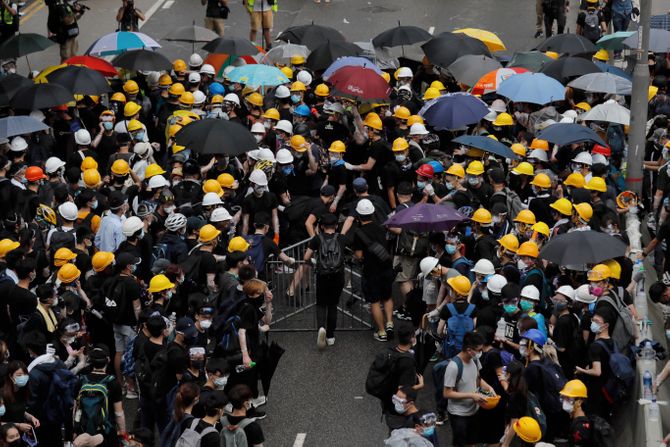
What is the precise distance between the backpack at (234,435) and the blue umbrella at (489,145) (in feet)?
21.8

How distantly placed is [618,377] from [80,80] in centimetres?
997

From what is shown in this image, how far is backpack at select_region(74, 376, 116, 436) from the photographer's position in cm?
1161

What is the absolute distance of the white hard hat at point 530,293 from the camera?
12828 mm

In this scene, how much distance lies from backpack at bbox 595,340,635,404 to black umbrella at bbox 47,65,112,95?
943 centimetres

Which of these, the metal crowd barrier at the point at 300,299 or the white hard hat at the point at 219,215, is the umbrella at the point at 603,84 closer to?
the metal crowd barrier at the point at 300,299

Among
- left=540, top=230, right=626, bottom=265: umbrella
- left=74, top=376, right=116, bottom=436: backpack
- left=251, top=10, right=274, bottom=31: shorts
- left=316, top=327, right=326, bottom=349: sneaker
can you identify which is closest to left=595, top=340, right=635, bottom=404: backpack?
left=540, top=230, right=626, bottom=265: umbrella

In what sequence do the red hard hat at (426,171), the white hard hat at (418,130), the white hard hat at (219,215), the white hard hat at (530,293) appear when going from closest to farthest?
1. the white hard hat at (530,293)
2. the white hard hat at (219,215)
3. the red hard hat at (426,171)
4. the white hard hat at (418,130)

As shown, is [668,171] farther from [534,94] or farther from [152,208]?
[152,208]

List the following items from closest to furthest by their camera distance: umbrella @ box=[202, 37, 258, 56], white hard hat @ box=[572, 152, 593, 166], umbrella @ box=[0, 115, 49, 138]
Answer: white hard hat @ box=[572, 152, 593, 166] < umbrella @ box=[0, 115, 49, 138] < umbrella @ box=[202, 37, 258, 56]

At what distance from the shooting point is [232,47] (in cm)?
2098

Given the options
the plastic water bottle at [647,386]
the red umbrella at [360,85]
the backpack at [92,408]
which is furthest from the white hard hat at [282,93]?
the plastic water bottle at [647,386]

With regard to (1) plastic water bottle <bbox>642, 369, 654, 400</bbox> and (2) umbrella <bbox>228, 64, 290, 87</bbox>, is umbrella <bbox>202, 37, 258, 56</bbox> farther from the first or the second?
(1) plastic water bottle <bbox>642, 369, 654, 400</bbox>

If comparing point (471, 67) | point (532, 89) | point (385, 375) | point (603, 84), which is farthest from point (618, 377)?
point (471, 67)

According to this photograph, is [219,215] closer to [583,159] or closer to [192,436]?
[192,436]
